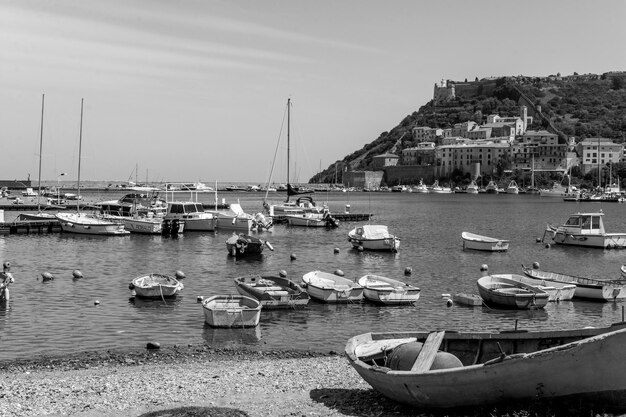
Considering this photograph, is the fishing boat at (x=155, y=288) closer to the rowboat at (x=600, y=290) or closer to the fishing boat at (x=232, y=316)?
the fishing boat at (x=232, y=316)

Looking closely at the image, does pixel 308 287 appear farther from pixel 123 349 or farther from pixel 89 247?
pixel 89 247

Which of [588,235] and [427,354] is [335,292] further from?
[588,235]

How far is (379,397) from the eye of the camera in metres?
14.3

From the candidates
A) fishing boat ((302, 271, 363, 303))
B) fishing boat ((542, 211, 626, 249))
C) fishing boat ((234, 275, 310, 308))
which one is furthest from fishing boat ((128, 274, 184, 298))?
fishing boat ((542, 211, 626, 249))

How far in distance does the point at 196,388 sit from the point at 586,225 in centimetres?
4937

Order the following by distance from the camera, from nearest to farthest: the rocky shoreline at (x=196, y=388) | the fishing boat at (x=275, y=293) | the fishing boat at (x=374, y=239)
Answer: the rocky shoreline at (x=196, y=388), the fishing boat at (x=275, y=293), the fishing boat at (x=374, y=239)

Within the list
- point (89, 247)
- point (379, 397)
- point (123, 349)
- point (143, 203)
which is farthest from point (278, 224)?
point (379, 397)

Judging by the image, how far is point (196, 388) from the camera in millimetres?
15484

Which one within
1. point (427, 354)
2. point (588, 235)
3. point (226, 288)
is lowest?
point (226, 288)

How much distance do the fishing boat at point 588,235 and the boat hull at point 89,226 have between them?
38.0m

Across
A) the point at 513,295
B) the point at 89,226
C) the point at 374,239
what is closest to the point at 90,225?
the point at 89,226

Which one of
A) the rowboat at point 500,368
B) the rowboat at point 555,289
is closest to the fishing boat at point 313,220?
the rowboat at point 555,289

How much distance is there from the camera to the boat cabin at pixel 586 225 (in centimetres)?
5672

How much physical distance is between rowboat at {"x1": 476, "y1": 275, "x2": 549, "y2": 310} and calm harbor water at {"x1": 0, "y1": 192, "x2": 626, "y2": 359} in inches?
19.6
